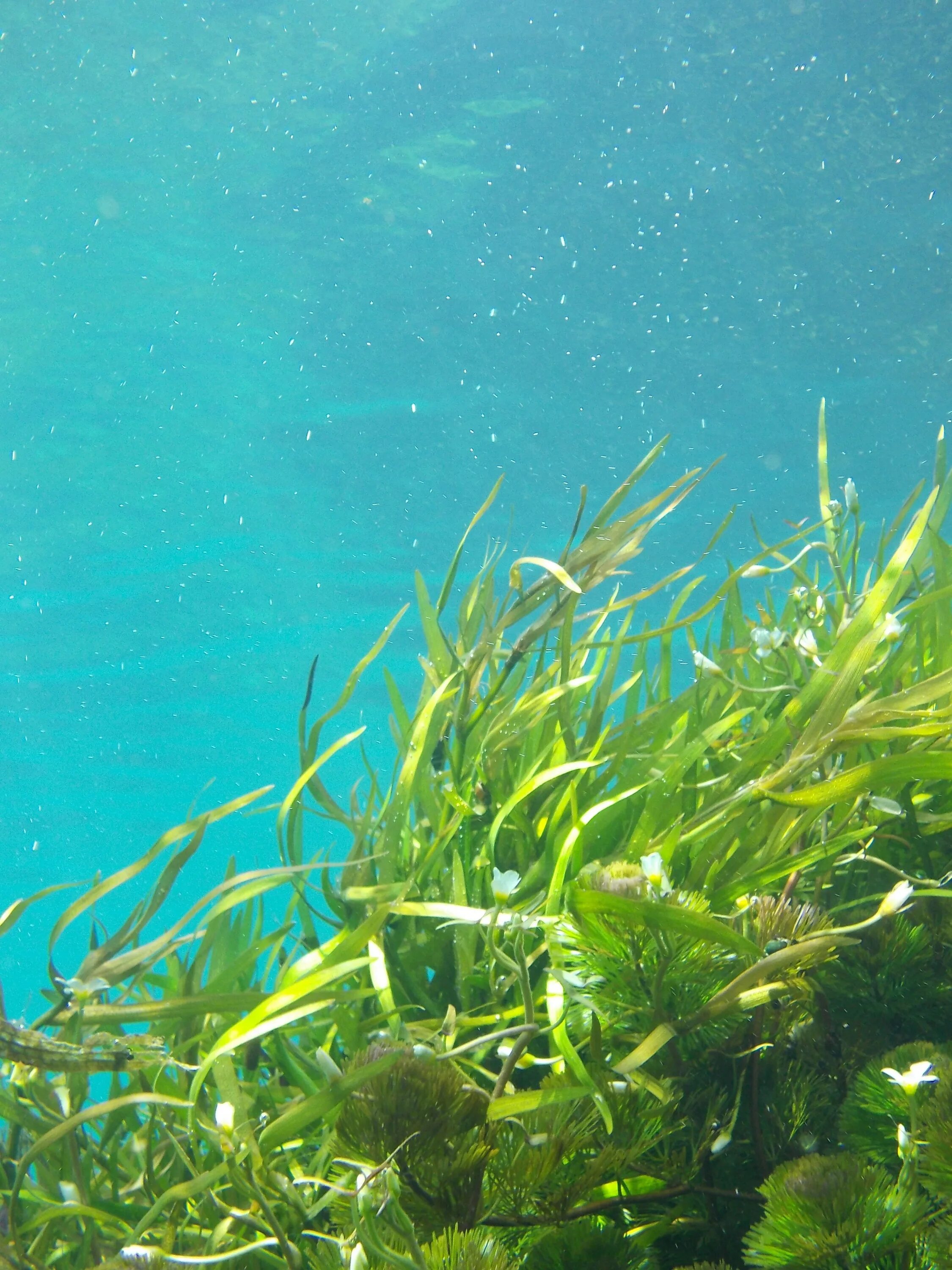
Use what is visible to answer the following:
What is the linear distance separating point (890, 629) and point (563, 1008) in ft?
2.12

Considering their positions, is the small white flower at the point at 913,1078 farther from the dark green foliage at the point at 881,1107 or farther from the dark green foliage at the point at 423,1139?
the dark green foliage at the point at 423,1139

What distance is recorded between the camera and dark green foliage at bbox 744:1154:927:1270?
617 millimetres

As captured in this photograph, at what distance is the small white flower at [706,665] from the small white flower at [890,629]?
253 mm

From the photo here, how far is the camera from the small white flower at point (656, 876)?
90cm

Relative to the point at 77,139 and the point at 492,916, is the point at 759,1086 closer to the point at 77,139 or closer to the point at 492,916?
the point at 492,916

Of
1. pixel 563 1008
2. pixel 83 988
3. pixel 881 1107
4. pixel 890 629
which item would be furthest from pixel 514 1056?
pixel 890 629

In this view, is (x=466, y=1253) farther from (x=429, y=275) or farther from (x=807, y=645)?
(x=429, y=275)

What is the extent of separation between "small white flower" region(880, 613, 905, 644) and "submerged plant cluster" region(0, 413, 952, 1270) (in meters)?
0.01

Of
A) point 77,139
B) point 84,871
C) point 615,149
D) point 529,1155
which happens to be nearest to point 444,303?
point 615,149

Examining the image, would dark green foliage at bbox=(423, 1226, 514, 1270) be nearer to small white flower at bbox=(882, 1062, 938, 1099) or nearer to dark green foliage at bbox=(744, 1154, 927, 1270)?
dark green foliage at bbox=(744, 1154, 927, 1270)

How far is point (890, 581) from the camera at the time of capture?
1.22 meters

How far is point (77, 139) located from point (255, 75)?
10.5ft

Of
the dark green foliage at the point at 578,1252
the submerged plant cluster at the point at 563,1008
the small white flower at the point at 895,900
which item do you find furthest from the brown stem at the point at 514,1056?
the small white flower at the point at 895,900

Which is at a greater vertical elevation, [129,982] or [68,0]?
[68,0]
